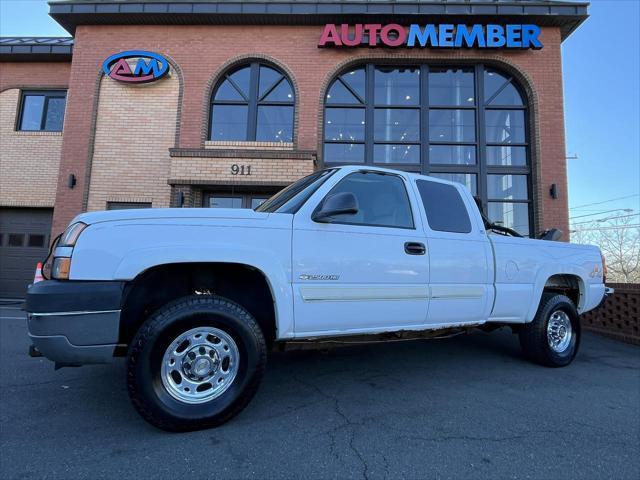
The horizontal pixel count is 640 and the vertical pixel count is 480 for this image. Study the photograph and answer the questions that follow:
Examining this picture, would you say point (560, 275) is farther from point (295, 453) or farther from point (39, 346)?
point (39, 346)

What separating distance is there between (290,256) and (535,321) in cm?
318

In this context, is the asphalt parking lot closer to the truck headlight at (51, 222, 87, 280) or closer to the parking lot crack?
the parking lot crack

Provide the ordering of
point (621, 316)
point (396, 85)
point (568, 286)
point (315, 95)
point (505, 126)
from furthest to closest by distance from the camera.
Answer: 1. point (396, 85)
2. point (505, 126)
3. point (315, 95)
4. point (621, 316)
5. point (568, 286)

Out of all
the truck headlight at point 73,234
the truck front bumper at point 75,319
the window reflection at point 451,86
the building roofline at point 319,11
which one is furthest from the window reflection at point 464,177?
the truck front bumper at point 75,319

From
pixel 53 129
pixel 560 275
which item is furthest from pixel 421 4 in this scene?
pixel 53 129

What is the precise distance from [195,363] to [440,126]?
929 cm

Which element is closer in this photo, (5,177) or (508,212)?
(508,212)

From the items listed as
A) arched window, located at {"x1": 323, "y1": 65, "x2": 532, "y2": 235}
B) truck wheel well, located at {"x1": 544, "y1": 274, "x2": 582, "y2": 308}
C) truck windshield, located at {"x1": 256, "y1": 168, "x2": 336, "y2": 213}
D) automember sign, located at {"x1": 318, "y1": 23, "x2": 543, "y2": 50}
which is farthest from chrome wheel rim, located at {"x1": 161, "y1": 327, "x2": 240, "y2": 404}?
automember sign, located at {"x1": 318, "y1": 23, "x2": 543, "y2": 50}

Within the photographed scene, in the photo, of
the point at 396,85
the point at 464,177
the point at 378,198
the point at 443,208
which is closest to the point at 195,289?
the point at 378,198

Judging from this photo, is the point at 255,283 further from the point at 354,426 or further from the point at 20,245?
the point at 20,245

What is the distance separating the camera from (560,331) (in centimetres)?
451

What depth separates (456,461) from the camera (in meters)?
2.28

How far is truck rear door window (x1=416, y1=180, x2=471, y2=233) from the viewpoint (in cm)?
364

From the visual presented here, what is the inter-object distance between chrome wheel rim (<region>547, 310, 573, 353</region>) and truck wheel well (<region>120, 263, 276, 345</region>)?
11.5 ft
